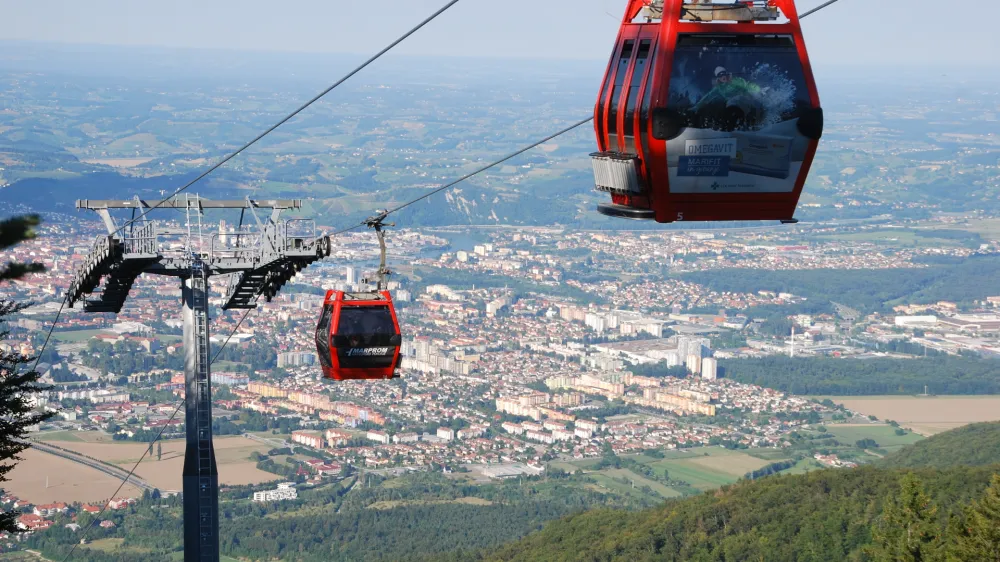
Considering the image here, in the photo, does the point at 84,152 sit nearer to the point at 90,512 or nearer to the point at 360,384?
the point at 360,384

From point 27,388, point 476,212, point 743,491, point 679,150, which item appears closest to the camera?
point 679,150

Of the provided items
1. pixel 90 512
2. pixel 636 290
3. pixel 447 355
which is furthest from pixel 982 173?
pixel 90 512

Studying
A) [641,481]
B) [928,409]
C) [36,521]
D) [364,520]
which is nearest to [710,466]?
[641,481]

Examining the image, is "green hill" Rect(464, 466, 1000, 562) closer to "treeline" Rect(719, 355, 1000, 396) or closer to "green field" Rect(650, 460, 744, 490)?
"green field" Rect(650, 460, 744, 490)

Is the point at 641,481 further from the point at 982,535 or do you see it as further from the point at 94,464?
the point at 982,535

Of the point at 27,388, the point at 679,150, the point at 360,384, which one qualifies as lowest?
the point at 360,384

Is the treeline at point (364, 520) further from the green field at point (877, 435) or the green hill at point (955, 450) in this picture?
the green field at point (877, 435)
